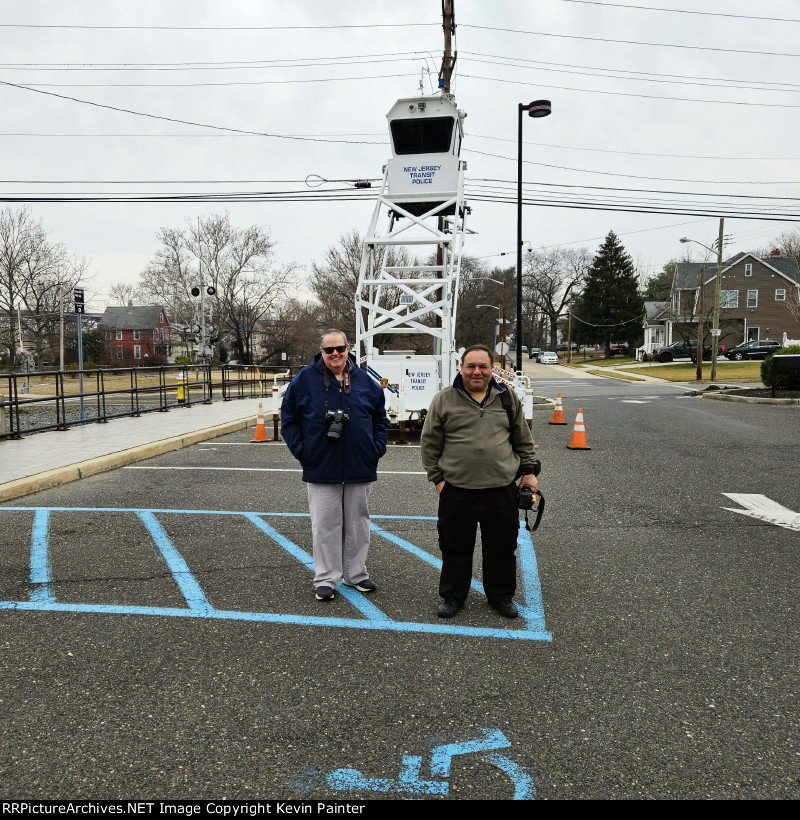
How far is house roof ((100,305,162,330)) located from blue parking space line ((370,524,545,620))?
318 feet

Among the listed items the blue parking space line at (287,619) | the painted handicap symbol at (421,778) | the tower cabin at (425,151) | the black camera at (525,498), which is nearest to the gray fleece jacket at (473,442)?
the black camera at (525,498)

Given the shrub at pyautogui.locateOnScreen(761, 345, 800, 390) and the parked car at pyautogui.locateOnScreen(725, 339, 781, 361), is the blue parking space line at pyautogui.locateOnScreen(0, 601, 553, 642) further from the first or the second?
the parked car at pyautogui.locateOnScreen(725, 339, 781, 361)

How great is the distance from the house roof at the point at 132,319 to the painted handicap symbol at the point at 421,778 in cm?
10006

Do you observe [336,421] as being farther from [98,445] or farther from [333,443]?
[98,445]

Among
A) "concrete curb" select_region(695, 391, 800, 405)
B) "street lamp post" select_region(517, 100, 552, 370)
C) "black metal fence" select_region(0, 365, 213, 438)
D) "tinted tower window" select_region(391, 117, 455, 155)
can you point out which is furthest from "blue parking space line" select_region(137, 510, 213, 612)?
"concrete curb" select_region(695, 391, 800, 405)

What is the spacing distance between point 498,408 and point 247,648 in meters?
2.07

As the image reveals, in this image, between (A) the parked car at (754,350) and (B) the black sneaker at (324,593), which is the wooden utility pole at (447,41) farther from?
(A) the parked car at (754,350)

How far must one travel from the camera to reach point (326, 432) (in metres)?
4.22

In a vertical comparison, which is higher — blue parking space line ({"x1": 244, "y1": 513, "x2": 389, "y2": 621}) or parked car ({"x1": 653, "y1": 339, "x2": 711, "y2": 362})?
parked car ({"x1": 653, "y1": 339, "x2": 711, "y2": 362})

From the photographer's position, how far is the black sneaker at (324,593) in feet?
14.0

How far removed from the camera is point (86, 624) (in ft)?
12.7

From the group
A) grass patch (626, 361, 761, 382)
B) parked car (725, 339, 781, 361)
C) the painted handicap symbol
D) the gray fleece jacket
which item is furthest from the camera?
parked car (725, 339, 781, 361)

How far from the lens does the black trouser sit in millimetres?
3947

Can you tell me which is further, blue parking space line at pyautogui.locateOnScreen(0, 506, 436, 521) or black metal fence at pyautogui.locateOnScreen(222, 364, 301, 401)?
black metal fence at pyautogui.locateOnScreen(222, 364, 301, 401)
